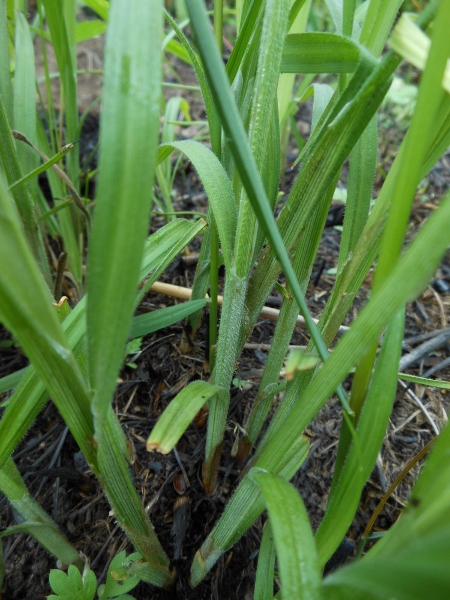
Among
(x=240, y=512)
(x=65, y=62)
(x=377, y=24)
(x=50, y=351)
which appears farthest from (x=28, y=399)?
(x=65, y=62)

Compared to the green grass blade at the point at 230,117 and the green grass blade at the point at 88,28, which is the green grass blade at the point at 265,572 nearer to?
the green grass blade at the point at 230,117

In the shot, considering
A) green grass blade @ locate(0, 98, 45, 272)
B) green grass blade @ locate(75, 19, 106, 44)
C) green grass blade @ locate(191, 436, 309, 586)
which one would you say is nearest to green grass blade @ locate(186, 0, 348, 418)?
green grass blade @ locate(191, 436, 309, 586)

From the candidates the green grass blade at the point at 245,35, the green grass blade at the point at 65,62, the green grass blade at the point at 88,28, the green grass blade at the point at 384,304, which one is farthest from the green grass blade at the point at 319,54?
the green grass blade at the point at 88,28

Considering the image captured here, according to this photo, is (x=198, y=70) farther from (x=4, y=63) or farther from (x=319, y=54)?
(x=4, y=63)

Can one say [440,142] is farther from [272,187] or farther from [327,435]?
[327,435]

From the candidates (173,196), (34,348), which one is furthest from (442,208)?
(173,196)
